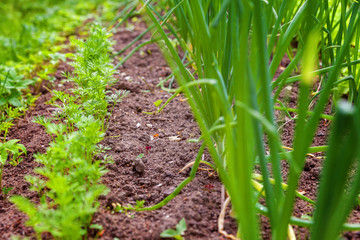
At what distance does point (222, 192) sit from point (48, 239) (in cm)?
56

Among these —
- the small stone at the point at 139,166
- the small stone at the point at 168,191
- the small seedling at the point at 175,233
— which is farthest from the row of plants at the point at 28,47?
the small seedling at the point at 175,233

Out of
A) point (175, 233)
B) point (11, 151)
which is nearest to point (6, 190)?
point (11, 151)

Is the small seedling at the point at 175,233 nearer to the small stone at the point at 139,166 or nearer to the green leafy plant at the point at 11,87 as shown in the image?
the small stone at the point at 139,166

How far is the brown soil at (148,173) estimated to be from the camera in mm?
1371

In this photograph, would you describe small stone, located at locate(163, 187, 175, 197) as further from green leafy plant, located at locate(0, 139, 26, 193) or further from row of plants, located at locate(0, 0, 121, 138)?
row of plants, located at locate(0, 0, 121, 138)

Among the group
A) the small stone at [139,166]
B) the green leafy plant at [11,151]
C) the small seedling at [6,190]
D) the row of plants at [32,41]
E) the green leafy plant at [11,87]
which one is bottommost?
the small seedling at [6,190]

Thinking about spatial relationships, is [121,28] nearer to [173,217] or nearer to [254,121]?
[173,217]

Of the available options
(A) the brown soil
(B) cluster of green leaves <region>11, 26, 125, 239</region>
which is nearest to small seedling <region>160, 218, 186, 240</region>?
(A) the brown soil

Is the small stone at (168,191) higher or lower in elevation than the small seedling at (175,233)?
higher

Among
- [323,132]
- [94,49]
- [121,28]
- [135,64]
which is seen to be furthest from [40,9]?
[323,132]

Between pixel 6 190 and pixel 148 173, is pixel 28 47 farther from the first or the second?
pixel 148 173

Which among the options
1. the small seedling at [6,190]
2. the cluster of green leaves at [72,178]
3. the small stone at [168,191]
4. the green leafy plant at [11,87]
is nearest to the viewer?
the cluster of green leaves at [72,178]

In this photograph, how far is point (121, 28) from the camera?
368 cm

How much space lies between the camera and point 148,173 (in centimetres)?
170
